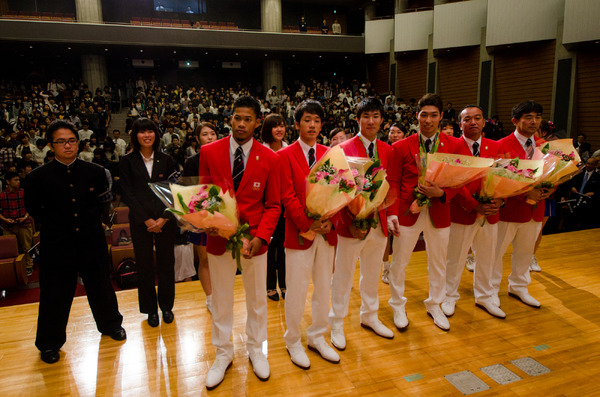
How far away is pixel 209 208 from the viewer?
195 centimetres

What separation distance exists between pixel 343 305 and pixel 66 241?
1.92 metres

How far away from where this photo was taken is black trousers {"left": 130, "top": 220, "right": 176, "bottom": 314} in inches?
111

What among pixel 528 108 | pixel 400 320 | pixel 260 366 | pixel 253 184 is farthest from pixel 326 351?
pixel 528 108

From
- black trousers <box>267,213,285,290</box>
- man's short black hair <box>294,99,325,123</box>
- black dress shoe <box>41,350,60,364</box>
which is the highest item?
man's short black hair <box>294,99,325,123</box>

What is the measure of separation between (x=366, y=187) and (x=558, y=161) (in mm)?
1760

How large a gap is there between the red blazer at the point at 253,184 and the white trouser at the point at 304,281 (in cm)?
23

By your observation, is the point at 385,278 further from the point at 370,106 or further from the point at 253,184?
the point at 253,184

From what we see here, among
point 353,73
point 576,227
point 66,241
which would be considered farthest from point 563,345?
point 353,73

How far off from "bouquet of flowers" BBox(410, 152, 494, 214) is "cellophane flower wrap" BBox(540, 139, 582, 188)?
2.31ft

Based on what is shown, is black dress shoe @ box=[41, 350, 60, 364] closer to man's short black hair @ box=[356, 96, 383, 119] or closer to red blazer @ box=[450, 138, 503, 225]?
man's short black hair @ box=[356, 96, 383, 119]

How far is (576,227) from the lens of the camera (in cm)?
599

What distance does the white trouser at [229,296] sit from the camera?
7.24 feet

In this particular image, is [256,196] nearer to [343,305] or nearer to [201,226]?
[201,226]

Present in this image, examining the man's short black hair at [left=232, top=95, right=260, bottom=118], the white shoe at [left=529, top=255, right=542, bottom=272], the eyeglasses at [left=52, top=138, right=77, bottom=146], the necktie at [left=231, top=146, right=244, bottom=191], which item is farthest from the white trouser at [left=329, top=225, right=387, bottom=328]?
the white shoe at [left=529, top=255, right=542, bottom=272]
